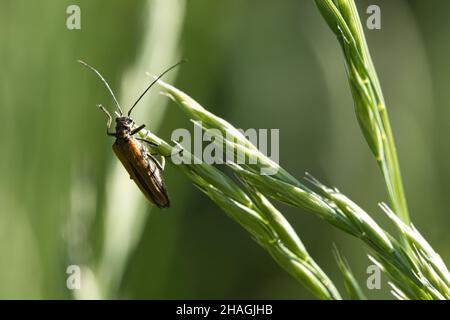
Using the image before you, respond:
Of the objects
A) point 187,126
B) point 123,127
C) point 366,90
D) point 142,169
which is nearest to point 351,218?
point 366,90

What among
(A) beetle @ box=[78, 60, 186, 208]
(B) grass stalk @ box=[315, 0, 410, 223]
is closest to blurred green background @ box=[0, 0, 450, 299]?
(A) beetle @ box=[78, 60, 186, 208]

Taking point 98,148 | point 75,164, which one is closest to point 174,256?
point 98,148

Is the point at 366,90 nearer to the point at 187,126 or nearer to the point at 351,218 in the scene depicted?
the point at 351,218

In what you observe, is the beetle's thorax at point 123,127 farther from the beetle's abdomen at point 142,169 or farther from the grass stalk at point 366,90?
the grass stalk at point 366,90

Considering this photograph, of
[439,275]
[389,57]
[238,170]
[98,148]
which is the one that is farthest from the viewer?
[389,57]

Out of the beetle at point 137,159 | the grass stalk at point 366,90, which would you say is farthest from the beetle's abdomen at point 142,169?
the grass stalk at point 366,90

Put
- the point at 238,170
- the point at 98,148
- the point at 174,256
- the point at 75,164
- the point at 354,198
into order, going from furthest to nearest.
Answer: the point at 354,198
the point at 174,256
the point at 98,148
the point at 75,164
the point at 238,170
